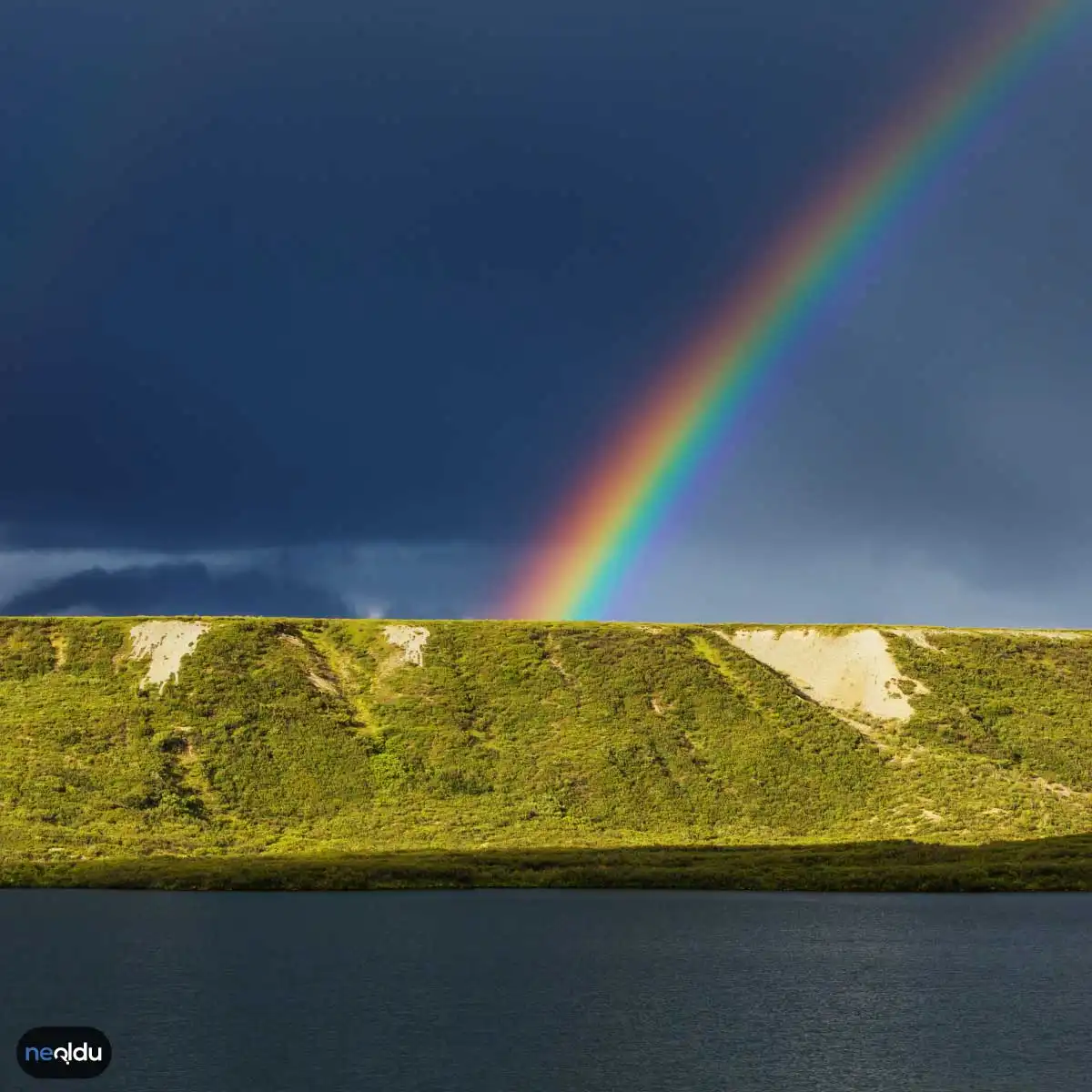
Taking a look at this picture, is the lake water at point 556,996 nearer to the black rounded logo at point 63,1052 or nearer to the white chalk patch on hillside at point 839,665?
the black rounded logo at point 63,1052

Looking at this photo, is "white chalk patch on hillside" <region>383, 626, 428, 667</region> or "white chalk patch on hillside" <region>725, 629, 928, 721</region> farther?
"white chalk patch on hillside" <region>383, 626, 428, 667</region>

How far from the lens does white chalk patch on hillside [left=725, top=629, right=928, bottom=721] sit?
12769cm

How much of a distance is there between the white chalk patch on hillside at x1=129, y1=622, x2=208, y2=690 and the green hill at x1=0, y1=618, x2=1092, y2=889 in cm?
40

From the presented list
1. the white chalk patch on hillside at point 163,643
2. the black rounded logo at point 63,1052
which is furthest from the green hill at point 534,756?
the black rounded logo at point 63,1052

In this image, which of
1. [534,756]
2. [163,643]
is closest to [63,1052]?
[534,756]

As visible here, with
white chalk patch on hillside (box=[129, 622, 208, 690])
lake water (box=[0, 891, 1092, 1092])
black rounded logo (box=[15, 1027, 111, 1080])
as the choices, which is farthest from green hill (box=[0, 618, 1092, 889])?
black rounded logo (box=[15, 1027, 111, 1080])

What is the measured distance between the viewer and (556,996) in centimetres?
3788

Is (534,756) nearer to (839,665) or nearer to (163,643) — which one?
(839,665)

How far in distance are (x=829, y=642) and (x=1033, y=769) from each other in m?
33.1

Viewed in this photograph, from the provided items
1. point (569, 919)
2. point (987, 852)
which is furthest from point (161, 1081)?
point (987, 852)

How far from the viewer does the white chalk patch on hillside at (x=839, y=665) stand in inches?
5027

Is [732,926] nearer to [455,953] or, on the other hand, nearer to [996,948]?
[996,948]

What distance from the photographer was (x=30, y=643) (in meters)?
130

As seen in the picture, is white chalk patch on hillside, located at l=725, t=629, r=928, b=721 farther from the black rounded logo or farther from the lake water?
the black rounded logo
